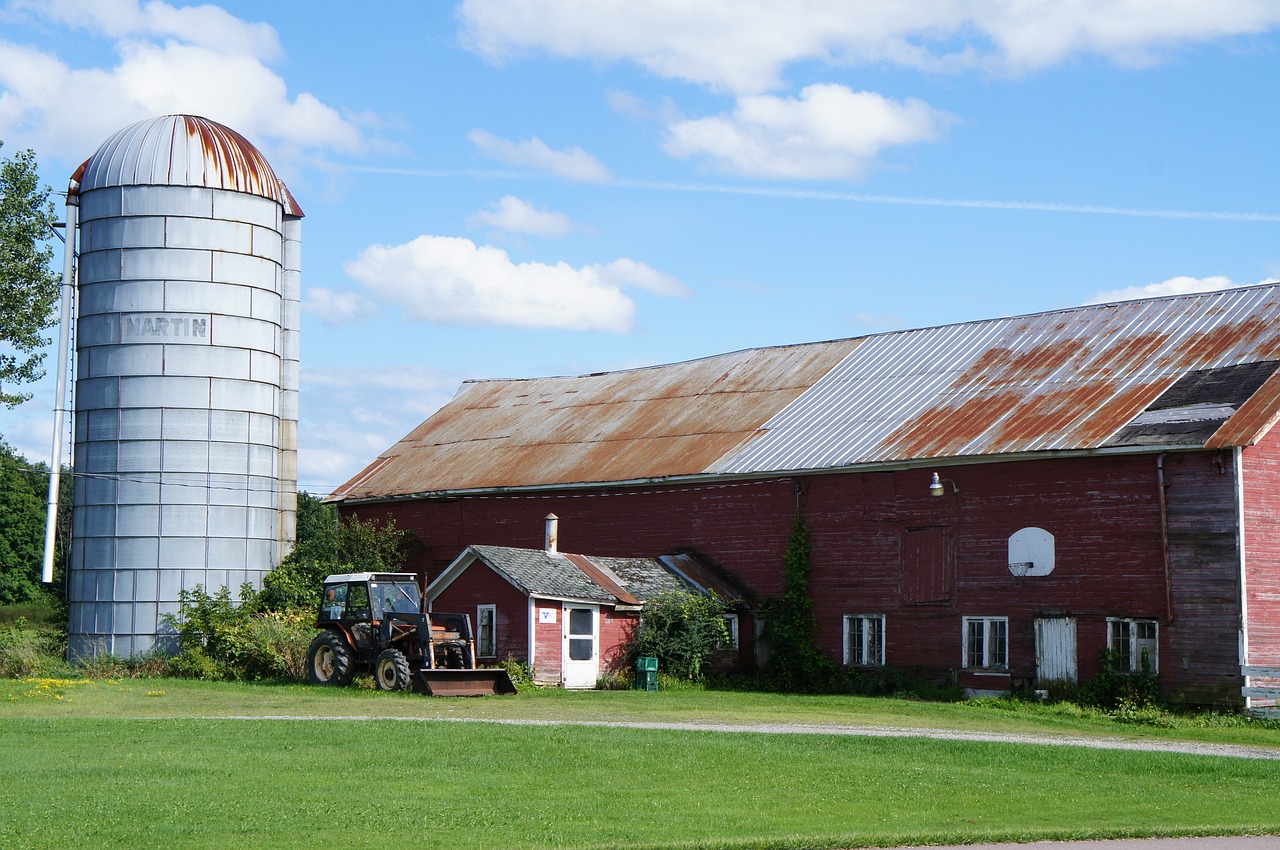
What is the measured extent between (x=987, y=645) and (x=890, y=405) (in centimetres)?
695

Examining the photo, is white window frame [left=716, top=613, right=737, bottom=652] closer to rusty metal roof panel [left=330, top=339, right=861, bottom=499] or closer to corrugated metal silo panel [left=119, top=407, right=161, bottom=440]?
rusty metal roof panel [left=330, top=339, right=861, bottom=499]

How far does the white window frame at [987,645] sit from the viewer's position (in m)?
29.9

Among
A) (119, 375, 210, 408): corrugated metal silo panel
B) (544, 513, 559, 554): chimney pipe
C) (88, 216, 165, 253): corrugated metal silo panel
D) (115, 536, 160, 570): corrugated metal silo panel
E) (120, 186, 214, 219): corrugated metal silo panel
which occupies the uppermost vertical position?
(120, 186, 214, 219): corrugated metal silo panel

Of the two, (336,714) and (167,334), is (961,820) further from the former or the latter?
(167,334)

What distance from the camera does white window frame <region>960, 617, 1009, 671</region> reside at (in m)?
29.9

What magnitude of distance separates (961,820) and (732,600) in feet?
65.8

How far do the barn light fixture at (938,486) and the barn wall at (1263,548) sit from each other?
575 centimetres

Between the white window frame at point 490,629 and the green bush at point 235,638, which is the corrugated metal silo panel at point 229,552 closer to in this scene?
the green bush at point 235,638

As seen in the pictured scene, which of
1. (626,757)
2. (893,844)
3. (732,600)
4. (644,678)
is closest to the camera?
(893,844)

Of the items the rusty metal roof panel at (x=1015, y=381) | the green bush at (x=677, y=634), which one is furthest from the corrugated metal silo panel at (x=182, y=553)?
the rusty metal roof panel at (x=1015, y=381)

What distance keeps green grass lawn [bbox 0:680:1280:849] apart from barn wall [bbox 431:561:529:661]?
7.51 metres

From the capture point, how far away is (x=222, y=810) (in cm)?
1345

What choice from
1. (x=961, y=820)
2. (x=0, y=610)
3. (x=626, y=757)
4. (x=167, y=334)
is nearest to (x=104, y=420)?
(x=167, y=334)

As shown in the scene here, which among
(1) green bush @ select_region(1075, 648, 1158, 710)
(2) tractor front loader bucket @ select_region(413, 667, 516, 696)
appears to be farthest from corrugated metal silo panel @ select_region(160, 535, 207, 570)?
(1) green bush @ select_region(1075, 648, 1158, 710)
